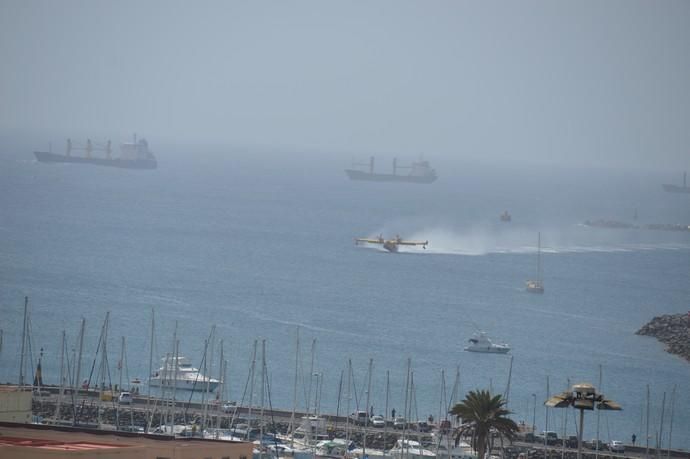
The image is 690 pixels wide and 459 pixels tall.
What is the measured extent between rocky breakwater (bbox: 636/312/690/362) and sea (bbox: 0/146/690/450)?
1.27 meters

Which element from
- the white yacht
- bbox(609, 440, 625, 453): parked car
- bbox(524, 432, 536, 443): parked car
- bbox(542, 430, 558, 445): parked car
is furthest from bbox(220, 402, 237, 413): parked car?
bbox(609, 440, 625, 453): parked car

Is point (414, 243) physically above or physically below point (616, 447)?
above

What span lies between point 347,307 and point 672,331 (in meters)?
19.2

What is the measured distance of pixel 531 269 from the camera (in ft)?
458

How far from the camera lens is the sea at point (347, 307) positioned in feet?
249

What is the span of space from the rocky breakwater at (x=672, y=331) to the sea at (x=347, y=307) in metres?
1.27

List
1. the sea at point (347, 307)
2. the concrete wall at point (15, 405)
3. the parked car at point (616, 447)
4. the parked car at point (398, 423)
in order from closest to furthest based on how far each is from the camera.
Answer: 1. the concrete wall at point (15, 405)
2. the parked car at point (616, 447)
3. the parked car at point (398, 423)
4. the sea at point (347, 307)

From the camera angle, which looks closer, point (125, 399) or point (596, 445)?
point (596, 445)

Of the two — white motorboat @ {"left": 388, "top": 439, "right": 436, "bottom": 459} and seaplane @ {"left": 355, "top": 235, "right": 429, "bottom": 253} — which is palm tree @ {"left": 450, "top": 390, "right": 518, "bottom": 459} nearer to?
white motorboat @ {"left": 388, "top": 439, "right": 436, "bottom": 459}

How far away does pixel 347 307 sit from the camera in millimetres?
Result: 107625

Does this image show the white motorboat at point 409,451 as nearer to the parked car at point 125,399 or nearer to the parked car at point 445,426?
the parked car at point 445,426

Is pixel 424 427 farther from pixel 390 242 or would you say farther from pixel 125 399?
pixel 390 242

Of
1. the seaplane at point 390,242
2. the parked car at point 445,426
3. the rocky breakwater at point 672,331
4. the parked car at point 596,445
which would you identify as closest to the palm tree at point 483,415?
the parked car at point 445,426

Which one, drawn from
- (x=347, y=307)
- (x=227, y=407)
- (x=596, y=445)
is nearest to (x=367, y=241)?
(x=347, y=307)
